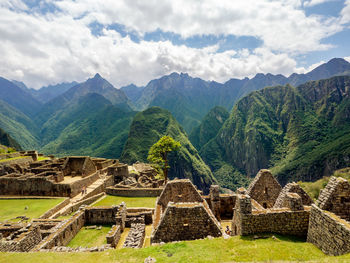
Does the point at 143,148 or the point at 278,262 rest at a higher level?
the point at 278,262

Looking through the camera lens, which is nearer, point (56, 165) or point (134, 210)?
point (134, 210)

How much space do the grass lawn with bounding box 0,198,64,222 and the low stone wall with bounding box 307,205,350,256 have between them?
69.2ft

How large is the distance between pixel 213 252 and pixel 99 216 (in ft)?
37.9

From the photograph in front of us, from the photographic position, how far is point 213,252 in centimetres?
592

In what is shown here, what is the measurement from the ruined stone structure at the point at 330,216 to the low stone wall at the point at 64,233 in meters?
12.7

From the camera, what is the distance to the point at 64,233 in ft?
37.8

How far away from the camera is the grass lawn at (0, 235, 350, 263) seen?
215 inches

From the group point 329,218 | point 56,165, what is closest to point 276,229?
point 329,218

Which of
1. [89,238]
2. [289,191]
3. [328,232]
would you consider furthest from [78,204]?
[328,232]

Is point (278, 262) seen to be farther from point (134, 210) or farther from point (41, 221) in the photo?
point (41, 221)

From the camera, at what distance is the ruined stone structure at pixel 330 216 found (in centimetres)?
532

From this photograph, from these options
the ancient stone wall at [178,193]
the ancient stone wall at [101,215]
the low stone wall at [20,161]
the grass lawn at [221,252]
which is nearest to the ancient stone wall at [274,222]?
the grass lawn at [221,252]

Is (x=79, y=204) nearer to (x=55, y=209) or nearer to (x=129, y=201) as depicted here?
(x=55, y=209)

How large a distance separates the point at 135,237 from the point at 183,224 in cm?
530
